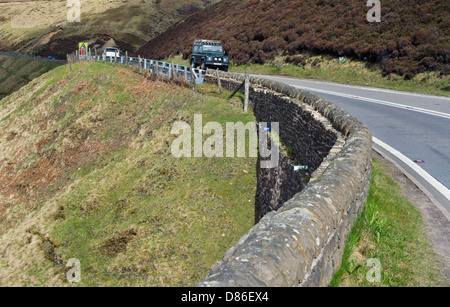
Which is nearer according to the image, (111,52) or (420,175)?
(420,175)

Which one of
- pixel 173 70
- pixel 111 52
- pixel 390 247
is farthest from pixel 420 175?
pixel 111 52

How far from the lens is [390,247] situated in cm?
543

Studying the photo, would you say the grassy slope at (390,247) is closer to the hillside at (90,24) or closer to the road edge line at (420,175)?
the road edge line at (420,175)

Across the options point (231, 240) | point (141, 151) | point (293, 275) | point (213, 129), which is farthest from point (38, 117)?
point (293, 275)

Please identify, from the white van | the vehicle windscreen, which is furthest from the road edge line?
the white van

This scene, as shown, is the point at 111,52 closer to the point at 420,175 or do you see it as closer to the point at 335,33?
the point at 335,33

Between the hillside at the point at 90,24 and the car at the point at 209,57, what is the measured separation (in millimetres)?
52552

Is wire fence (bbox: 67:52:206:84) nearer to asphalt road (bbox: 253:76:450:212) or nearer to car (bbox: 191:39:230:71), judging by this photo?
car (bbox: 191:39:230:71)

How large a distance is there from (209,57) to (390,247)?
25788mm

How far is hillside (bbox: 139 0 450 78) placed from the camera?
2602cm

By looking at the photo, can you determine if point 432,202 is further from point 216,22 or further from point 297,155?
point 216,22

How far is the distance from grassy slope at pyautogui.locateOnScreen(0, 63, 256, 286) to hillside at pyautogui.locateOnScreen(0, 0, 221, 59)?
58.9 meters

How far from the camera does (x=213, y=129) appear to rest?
17453 mm

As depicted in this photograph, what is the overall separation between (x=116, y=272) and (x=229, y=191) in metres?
4.53
